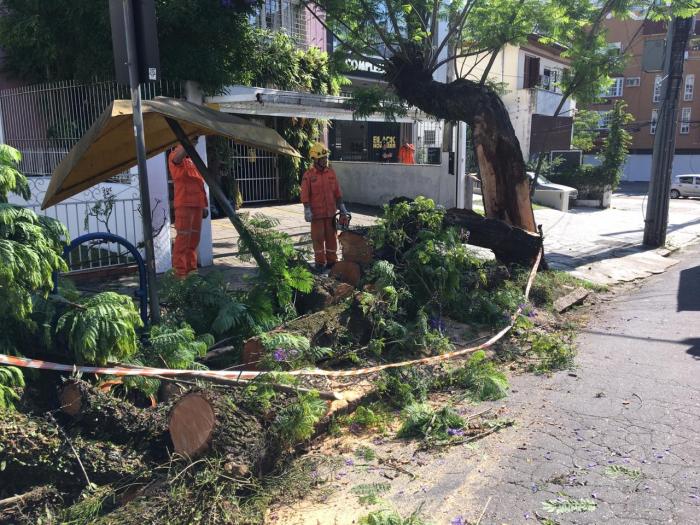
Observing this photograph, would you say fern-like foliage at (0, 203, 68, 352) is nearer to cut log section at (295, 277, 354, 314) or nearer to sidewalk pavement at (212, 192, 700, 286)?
cut log section at (295, 277, 354, 314)

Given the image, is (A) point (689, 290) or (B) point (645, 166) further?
(B) point (645, 166)

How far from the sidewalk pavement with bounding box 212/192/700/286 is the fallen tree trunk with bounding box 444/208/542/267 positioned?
7.15ft

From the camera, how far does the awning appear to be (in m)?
4.41

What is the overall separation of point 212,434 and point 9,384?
1227 mm

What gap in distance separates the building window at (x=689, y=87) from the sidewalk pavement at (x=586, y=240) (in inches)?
1305

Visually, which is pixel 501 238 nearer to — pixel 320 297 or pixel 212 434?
pixel 320 297

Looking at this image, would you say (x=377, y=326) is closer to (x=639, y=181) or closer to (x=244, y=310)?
(x=244, y=310)

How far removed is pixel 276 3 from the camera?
13016 mm

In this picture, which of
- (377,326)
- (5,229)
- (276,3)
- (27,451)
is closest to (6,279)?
(5,229)

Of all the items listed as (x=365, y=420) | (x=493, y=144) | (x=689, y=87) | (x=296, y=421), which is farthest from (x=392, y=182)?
(x=689, y=87)

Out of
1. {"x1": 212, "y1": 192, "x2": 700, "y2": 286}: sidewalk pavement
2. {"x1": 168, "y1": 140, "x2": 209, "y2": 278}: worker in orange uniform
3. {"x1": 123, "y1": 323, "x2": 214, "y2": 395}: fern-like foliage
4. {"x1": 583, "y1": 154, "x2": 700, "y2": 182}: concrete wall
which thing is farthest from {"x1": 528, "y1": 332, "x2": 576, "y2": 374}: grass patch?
{"x1": 583, "y1": 154, "x2": 700, "y2": 182}: concrete wall

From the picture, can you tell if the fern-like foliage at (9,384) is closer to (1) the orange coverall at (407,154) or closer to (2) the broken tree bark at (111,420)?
Result: (2) the broken tree bark at (111,420)

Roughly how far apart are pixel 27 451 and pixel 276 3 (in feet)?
39.2

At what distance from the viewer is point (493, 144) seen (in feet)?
28.6
